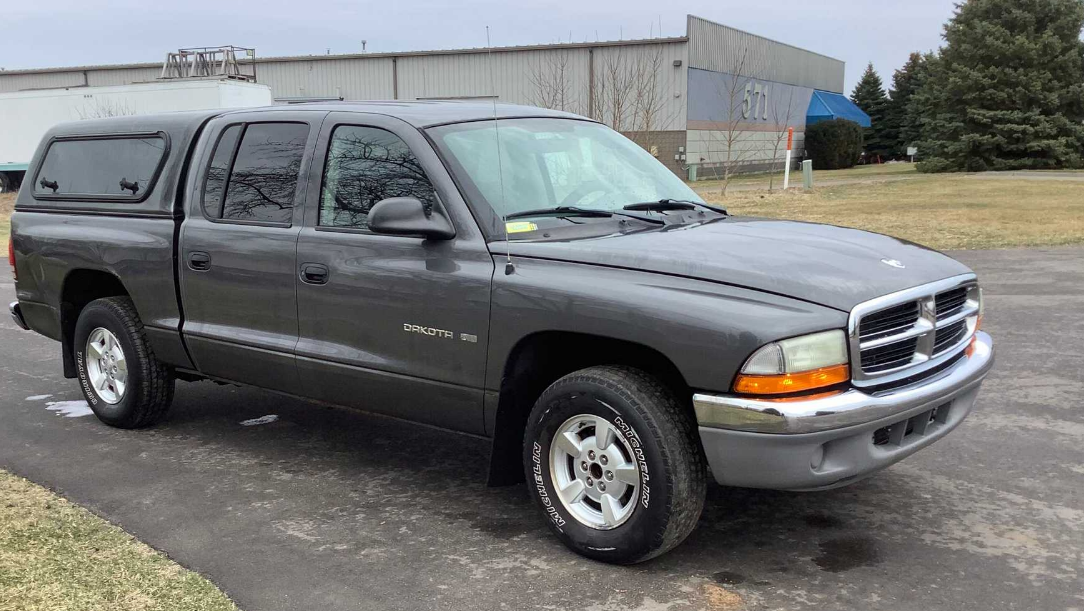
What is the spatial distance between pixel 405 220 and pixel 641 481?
143cm

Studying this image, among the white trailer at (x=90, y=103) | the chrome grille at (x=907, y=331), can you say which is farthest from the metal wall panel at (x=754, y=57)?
the chrome grille at (x=907, y=331)

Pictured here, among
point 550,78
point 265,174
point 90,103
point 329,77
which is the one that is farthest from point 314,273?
point 329,77

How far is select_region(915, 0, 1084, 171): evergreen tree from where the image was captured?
3866cm

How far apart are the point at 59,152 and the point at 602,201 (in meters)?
3.65

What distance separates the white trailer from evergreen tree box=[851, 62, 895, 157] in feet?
151

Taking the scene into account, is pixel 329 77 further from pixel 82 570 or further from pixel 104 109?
pixel 82 570

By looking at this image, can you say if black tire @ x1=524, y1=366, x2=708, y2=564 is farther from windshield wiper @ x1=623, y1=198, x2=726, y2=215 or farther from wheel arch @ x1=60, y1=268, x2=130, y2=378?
wheel arch @ x1=60, y1=268, x2=130, y2=378

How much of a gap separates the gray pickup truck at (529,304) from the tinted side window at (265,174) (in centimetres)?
1

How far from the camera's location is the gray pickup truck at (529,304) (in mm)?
3516

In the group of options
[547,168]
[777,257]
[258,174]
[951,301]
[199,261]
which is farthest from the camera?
[199,261]


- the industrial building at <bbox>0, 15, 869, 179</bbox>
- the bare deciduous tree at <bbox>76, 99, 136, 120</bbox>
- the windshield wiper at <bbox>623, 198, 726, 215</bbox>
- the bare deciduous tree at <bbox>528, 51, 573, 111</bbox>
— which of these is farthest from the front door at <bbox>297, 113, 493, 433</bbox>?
the bare deciduous tree at <bbox>528, 51, 573, 111</bbox>

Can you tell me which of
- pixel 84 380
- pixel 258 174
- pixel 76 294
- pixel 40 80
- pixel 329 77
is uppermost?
pixel 40 80

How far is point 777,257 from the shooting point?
12.5ft

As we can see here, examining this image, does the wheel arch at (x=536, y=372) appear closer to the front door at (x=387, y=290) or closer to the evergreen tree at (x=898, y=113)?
the front door at (x=387, y=290)
